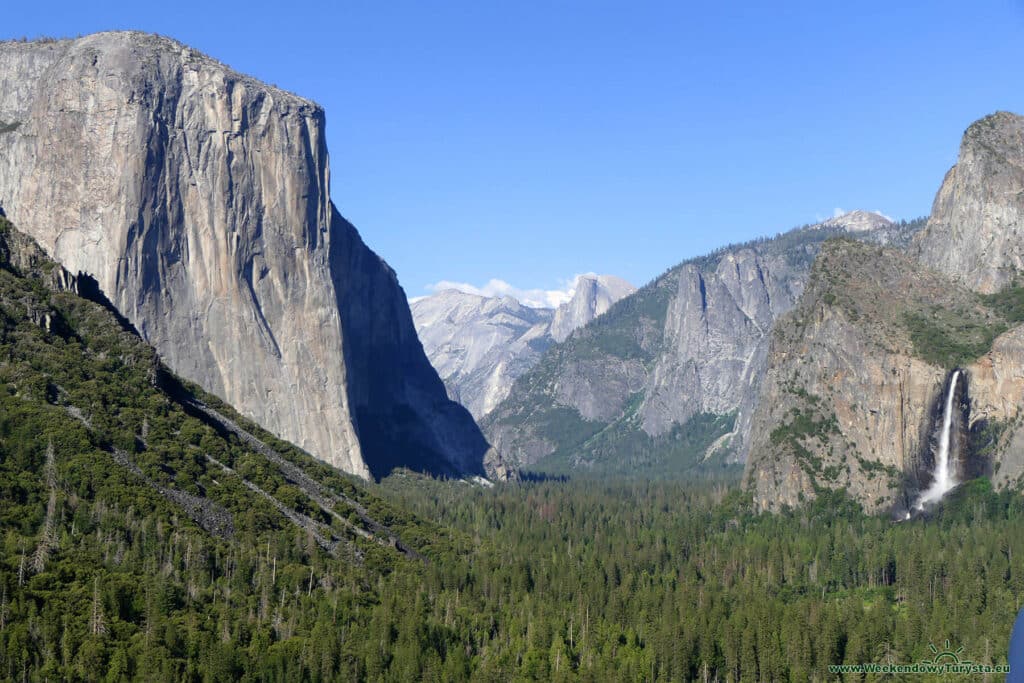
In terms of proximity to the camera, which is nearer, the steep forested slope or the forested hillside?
the steep forested slope

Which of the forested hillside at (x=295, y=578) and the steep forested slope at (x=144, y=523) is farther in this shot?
the forested hillside at (x=295, y=578)

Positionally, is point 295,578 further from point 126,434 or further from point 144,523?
point 126,434

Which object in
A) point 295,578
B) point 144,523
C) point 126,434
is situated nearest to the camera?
point 144,523

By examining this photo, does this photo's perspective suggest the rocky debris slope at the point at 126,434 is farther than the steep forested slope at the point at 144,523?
Yes

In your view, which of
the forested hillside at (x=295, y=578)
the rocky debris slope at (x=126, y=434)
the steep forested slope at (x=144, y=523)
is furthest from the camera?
the rocky debris slope at (x=126, y=434)

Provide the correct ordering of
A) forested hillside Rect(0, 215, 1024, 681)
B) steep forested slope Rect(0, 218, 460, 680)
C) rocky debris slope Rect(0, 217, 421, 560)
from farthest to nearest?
rocky debris slope Rect(0, 217, 421, 560), forested hillside Rect(0, 215, 1024, 681), steep forested slope Rect(0, 218, 460, 680)

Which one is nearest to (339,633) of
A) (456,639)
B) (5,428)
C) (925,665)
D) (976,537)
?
(456,639)

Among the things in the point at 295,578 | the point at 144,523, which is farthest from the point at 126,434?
the point at 295,578

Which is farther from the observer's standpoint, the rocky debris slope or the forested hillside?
the rocky debris slope

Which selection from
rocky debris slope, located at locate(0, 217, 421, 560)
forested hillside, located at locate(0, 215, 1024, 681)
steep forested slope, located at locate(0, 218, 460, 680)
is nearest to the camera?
steep forested slope, located at locate(0, 218, 460, 680)

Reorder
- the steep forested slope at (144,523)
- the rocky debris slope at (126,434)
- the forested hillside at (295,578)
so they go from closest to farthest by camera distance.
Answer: the steep forested slope at (144,523) → the forested hillside at (295,578) → the rocky debris slope at (126,434)

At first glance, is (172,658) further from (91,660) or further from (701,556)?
(701,556)
